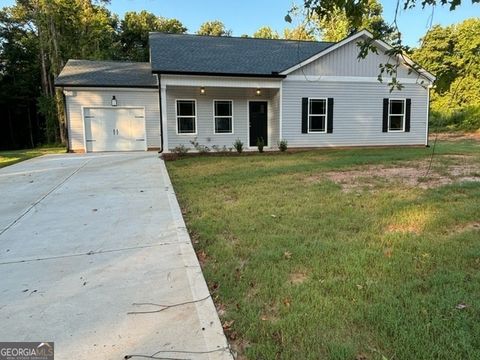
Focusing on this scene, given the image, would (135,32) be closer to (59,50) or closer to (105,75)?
(59,50)

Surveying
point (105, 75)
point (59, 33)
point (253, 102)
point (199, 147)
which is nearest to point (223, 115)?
point (253, 102)

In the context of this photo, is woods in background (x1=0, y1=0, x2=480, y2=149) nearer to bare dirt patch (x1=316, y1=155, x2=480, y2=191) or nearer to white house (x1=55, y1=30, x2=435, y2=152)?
white house (x1=55, y1=30, x2=435, y2=152)

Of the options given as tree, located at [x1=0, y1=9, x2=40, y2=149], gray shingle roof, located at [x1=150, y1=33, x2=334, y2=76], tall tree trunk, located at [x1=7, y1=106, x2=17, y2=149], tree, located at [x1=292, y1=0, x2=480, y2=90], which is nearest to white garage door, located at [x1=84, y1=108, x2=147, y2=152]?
gray shingle roof, located at [x1=150, y1=33, x2=334, y2=76]

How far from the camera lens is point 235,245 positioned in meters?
4.11

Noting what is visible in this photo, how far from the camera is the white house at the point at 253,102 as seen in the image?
15031 mm

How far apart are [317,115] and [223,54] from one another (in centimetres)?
479

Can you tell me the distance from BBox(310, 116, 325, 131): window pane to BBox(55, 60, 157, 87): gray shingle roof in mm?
6923

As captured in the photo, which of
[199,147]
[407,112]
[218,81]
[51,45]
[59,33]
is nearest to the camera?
[218,81]

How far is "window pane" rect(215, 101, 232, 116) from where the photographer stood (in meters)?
15.9

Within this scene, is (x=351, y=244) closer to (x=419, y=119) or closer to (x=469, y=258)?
(x=469, y=258)

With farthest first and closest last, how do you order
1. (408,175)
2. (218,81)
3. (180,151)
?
(218,81), (180,151), (408,175)

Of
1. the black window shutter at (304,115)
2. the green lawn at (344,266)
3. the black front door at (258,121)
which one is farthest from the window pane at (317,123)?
the green lawn at (344,266)

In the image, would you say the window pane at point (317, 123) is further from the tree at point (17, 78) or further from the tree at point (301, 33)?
the tree at point (17, 78)

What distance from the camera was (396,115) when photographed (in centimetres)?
1638
